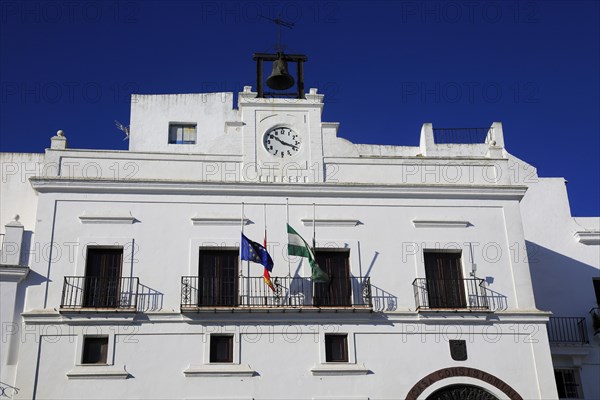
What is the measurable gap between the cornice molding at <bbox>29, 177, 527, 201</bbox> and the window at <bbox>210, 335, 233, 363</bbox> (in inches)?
159

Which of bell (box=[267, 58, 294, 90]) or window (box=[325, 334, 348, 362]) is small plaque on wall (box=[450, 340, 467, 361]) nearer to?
window (box=[325, 334, 348, 362])

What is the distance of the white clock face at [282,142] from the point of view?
24.4 m

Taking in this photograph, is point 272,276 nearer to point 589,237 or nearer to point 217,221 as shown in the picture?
point 217,221

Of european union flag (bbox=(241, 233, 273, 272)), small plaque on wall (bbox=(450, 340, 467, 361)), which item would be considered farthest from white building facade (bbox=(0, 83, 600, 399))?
european union flag (bbox=(241, 233, 273, 272))

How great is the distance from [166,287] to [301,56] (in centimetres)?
853

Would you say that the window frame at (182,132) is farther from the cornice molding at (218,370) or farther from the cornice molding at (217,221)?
the cornice molding at (218,370)

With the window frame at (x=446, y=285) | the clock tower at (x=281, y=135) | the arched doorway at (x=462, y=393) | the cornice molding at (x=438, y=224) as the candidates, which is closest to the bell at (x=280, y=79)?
the clock tower at (x=281, y=135)

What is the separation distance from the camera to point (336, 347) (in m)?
22.2

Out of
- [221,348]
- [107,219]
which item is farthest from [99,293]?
[221,348]

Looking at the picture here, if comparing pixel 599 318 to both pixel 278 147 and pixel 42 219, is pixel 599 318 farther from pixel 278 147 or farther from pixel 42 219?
pixel 42 219

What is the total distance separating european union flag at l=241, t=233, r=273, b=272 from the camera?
22078 millimetres

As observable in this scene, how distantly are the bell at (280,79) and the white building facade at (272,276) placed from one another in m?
0.79

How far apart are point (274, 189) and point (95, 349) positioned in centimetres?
635

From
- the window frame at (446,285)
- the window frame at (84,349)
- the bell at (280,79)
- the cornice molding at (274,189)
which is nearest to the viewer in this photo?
the window frame at (84,349)
